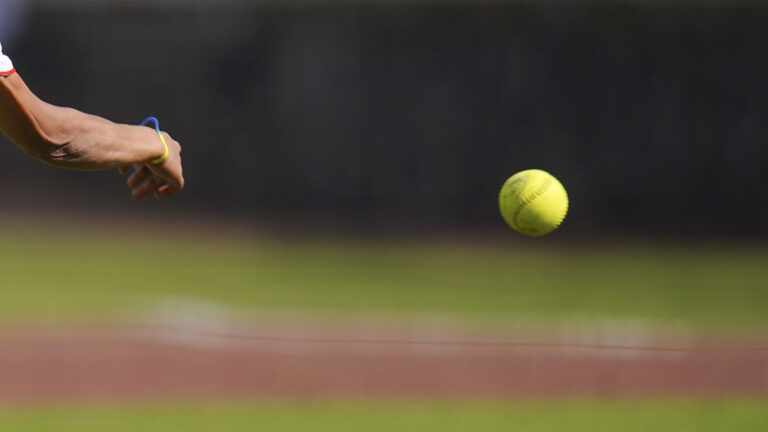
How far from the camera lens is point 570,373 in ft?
25.5

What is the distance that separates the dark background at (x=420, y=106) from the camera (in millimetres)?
15430

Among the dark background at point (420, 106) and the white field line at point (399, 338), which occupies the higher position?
the dark background at point (420, 106)

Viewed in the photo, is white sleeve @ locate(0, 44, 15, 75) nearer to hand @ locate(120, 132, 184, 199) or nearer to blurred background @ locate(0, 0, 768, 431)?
hand @ locate(120, 132, 184, 199)

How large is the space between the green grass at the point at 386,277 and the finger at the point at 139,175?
6.99 m

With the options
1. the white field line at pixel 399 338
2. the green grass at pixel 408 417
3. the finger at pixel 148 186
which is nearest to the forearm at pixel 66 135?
the finger at pixel 148 186

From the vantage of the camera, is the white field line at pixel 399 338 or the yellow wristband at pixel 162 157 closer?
the yellow wristband at pixel 162 157

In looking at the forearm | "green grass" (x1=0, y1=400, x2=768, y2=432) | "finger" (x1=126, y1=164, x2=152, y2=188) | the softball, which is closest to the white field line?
"green grass" (x1=0, y1=400, x2=768, y2=432)

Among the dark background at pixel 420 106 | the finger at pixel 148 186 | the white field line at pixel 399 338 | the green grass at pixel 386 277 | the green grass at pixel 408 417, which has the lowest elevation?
the finger at pixel 148 186

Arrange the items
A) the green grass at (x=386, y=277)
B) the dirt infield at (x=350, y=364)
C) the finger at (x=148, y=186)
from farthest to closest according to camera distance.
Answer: the green grass at (x=386, y=277) → the dirt infield at (x=350, y=364) → the finger at (x=148, y=186)

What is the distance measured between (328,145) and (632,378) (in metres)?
9.67

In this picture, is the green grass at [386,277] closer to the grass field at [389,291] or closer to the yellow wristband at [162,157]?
the grass field at [389,291]

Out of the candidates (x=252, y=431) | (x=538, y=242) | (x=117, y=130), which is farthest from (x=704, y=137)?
(x=117, y=130)

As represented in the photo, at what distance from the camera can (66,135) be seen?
2596 millimetres

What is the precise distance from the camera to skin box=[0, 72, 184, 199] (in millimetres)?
2463
